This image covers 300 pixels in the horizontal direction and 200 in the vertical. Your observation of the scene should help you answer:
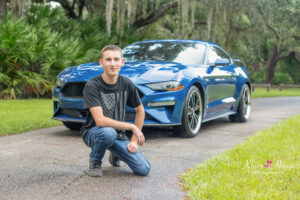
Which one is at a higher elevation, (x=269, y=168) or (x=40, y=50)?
(x=40, y=50)

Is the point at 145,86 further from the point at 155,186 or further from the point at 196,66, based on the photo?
the point at 155,186

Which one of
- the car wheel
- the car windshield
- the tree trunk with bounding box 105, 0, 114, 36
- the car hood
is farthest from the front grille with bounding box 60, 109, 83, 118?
the tree trunk with bounding box 105, 0, 114, 36

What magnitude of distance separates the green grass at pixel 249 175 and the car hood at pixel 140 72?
4.78ft

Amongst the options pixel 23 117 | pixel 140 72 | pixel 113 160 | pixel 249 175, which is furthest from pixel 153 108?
pixel 23 117

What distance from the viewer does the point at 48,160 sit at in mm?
4453

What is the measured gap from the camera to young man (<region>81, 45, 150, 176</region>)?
12.0 ft

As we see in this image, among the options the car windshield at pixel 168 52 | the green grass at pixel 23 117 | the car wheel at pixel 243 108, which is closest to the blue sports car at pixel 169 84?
the car windshield at pixel 168 52

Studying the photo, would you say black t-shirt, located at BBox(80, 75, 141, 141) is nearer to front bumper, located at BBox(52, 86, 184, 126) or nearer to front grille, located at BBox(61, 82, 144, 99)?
front bumper, located at BBox(52, 86, 184, 126)

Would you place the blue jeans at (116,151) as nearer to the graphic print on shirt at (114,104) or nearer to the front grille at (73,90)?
the graphic print on shirt at (114,104)

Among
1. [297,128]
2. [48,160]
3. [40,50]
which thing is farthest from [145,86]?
[40,50]

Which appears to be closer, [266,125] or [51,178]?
[51,178]

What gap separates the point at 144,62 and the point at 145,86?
0.83 m

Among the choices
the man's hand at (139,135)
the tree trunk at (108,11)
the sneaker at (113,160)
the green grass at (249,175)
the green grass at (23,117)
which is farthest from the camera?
the tree trunk at (108,11)

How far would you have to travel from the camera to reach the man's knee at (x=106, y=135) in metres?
3.63
